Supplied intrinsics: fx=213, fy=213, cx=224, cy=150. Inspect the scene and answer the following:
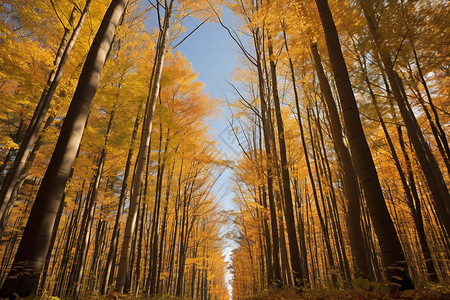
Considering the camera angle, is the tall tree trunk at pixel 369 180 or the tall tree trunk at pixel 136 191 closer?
the tall tree trunk at pixel 369 180

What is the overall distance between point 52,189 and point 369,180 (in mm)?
2908

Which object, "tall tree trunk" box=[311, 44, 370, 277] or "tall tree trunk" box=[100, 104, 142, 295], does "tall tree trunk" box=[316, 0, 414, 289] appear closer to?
"tall tree trunk" box=[311, 44, 370, 277]

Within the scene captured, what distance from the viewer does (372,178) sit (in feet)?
7.20

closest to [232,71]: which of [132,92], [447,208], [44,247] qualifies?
[132,92]

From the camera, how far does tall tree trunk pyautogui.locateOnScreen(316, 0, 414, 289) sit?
6.51 feet

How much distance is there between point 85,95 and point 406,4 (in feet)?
19.4

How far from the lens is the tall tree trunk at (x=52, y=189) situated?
1.51 meters

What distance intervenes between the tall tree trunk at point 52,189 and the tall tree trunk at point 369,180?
274 cm

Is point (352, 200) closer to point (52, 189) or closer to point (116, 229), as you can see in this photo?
point (52, 189)

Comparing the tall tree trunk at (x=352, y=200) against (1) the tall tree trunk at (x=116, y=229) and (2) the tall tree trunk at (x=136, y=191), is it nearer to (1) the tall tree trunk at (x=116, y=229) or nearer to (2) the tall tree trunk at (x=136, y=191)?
(2) the tall tree trunk at (x=136, y=191)

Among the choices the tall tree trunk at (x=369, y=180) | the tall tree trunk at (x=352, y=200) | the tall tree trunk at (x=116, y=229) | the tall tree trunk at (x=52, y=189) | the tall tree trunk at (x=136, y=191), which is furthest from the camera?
the tall tree trunk at (x=116, y=229)

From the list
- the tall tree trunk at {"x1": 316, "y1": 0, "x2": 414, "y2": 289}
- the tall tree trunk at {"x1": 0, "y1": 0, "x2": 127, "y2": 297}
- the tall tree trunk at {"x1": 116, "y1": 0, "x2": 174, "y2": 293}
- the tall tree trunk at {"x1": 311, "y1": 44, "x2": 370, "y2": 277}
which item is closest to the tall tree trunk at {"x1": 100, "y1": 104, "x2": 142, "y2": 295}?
the tall tree trunk at {"x1": 116, "y1": 0, "x2": 174, "y2": 293}

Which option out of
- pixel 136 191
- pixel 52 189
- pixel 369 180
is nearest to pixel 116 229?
pixel 136 191

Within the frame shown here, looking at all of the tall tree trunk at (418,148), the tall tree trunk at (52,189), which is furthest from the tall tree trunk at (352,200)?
the tall tree trunk at (52,189)
